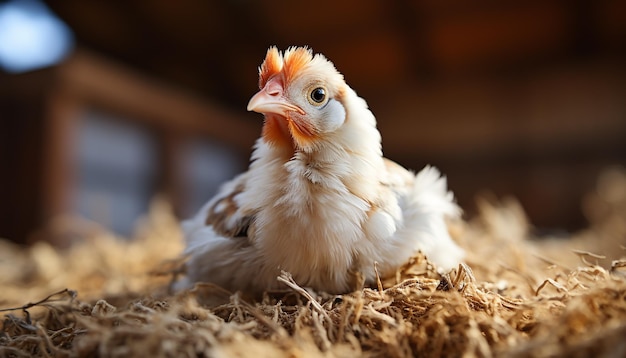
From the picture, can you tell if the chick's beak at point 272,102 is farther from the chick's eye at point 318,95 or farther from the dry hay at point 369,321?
the dry hay at point 369,321

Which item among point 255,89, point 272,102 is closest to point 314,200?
point 272,102

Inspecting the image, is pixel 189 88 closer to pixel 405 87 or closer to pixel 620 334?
pixel 405 87

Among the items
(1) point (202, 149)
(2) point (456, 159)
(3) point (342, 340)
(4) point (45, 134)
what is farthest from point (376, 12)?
(3) point (342, 340)

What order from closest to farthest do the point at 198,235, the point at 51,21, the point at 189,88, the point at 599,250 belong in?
the point at 198,235, the point at 599,250, the point at 51,21, the point at 189,88

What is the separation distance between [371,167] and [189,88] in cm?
483

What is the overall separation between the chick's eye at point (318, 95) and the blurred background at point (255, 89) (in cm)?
251

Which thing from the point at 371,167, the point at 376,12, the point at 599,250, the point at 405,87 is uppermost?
the point at 405,87

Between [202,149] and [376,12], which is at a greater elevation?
[376,12]

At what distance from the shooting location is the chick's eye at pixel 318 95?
40.8 inches

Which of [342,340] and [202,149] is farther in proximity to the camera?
[202,149]

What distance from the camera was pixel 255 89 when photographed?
4648 millimetres

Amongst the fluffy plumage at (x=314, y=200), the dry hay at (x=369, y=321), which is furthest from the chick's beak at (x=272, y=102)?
the dry hay at (x=369, y=321)

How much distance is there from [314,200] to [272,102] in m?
0.25

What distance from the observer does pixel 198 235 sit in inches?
51.1
